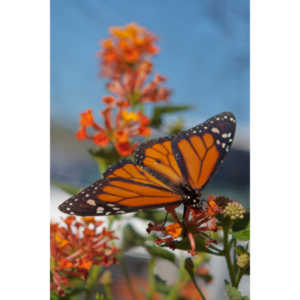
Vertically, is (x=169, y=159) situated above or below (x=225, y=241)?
above

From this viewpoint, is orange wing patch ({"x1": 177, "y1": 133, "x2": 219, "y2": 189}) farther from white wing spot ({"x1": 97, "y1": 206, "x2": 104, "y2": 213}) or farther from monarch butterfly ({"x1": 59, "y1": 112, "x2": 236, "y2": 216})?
white wing spot ({"x1": 97, "y1": 206, "x2": 104, "y2": 213})

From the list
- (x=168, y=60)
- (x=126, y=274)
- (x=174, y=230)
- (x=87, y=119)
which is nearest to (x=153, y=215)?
(x=174, y=230)

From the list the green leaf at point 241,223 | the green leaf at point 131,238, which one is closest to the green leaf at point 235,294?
the green leaf at point 241,223

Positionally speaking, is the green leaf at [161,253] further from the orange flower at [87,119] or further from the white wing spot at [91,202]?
the orange flower at [87,119]

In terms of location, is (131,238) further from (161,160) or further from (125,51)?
(125,51)
